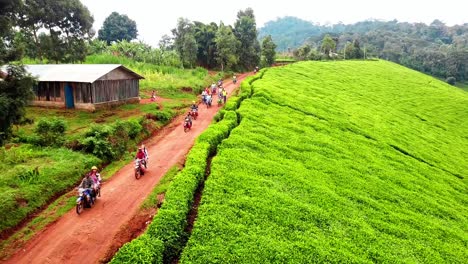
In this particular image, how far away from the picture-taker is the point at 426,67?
408 ft

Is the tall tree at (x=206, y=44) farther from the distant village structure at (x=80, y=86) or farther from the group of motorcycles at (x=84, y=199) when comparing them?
the group of motorcycles at (x=84, y=199)

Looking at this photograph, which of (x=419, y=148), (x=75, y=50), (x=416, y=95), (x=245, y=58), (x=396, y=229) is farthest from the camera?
(x=245, y=58)

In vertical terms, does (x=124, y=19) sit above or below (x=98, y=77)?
above

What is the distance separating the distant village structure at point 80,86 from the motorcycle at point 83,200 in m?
17.2

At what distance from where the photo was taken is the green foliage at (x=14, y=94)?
1472 cm

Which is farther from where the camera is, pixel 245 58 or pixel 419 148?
pixel 245 58

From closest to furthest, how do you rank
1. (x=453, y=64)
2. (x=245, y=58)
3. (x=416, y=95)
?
(x=416, y=95) < (x=245, y=58) < (x=453, y=64)

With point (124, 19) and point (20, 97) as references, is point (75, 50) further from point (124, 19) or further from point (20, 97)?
point (124, 19)

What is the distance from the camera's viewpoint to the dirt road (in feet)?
44.1

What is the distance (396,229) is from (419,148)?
17.4 meters

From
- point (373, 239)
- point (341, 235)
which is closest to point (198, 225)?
point (341, 235)

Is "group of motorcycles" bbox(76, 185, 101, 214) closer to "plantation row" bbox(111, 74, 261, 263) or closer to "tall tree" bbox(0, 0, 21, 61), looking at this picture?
"plantation row" bbox(111, 74, 261, 263)

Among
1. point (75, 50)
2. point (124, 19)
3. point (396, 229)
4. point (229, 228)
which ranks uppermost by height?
point (124, 19)

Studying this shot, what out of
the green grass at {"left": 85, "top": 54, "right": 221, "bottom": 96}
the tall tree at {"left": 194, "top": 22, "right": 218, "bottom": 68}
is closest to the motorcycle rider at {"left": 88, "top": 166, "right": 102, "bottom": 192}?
the green grass at {"left": 85, "top": 54, "right": 221, "bottom": 96}
